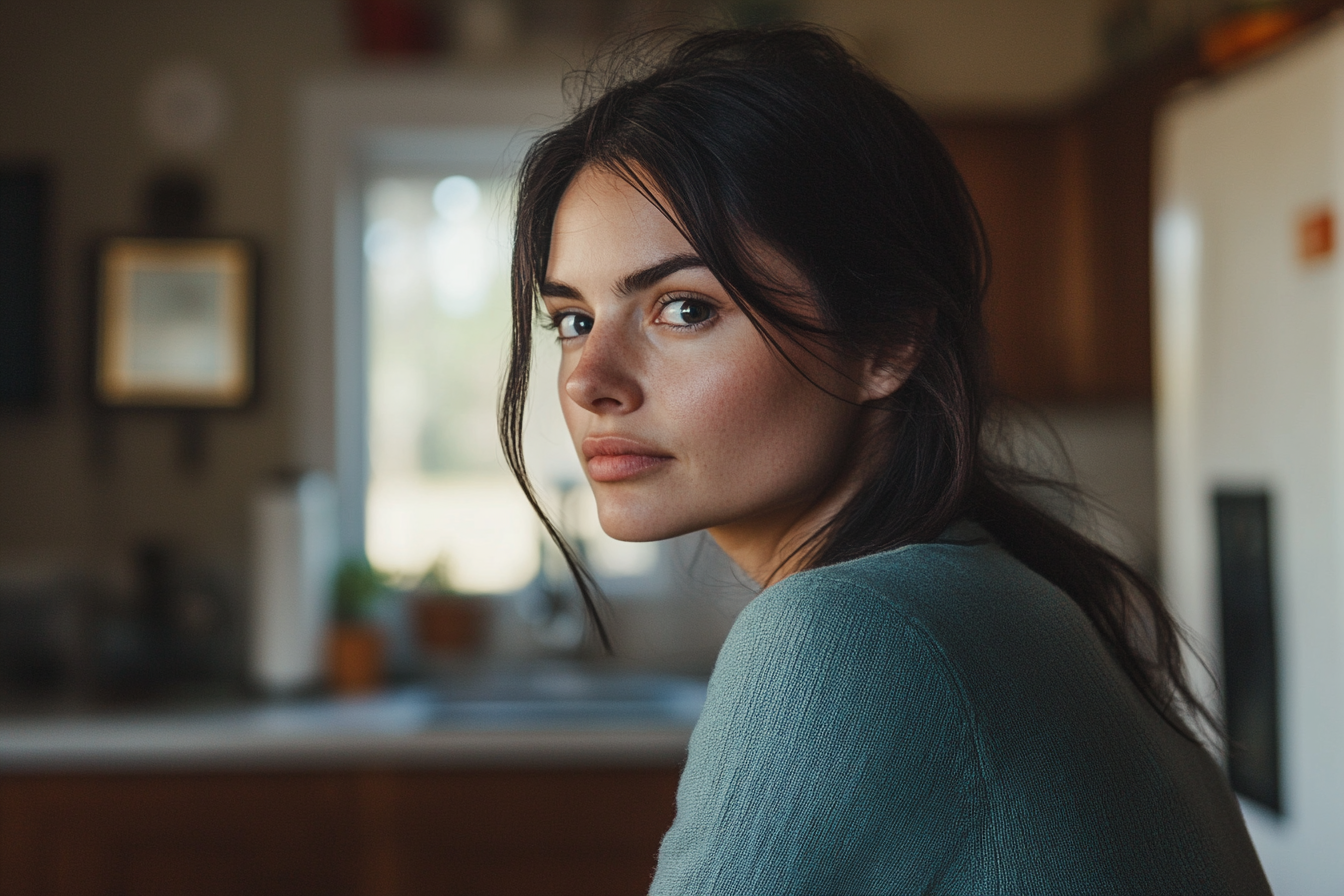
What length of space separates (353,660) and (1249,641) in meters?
1.77

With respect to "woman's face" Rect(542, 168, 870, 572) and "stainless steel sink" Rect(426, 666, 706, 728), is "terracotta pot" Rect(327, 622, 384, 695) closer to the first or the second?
"stainless steel sink" Rect(426, 666, 706, 728)

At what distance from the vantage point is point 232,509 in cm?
279

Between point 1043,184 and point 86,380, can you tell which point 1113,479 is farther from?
point 86,380

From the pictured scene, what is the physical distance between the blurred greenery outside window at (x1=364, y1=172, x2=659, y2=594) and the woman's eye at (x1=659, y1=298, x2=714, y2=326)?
221 centimetres

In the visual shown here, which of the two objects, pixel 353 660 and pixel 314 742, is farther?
pixel 353 660

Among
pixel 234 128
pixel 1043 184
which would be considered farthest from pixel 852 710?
pixel 234 128

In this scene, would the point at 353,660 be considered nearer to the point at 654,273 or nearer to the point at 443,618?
the point at 443,618

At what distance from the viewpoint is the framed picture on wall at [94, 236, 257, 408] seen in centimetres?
273

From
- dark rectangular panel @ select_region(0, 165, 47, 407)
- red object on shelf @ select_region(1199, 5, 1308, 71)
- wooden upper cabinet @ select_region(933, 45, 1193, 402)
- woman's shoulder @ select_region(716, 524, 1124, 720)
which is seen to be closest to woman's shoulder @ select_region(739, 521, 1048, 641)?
woman's shoulder @ select_region(716, 524, 1124, 720)

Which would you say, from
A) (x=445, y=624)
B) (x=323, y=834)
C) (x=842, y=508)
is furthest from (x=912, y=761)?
(x=445, y=624)

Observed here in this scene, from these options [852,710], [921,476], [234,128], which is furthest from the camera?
[234,128]

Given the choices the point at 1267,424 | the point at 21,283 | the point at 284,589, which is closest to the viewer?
the point at 1267,424

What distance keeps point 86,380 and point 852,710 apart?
105 inches

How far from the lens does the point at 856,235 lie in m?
0.68
